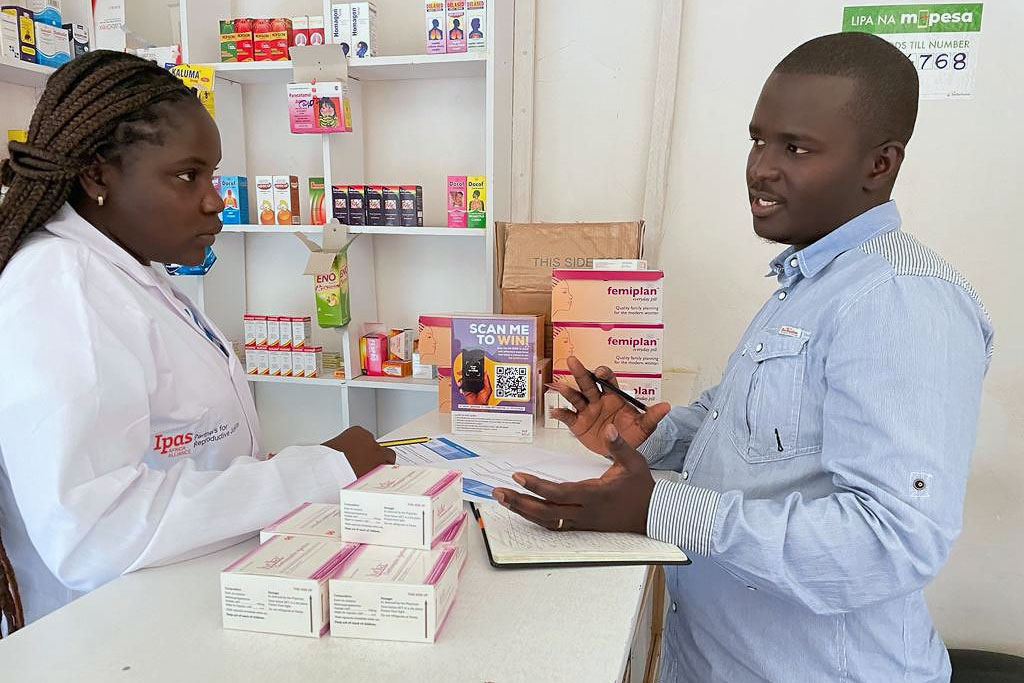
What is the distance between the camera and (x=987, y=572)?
2.56 metres

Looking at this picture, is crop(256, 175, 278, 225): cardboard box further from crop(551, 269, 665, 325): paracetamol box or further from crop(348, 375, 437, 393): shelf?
crop(551, 269, 665, 325): paracetamol box

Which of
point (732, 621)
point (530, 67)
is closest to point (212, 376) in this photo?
point (732, 621)

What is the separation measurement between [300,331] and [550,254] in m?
1.16

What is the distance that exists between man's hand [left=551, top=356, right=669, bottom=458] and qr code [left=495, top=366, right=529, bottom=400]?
0.75 ft

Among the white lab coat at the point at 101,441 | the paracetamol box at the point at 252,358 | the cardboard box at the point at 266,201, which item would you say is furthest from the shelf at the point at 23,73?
the white lab coat at the point at 101,441

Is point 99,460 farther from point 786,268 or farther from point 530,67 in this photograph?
point 530,67

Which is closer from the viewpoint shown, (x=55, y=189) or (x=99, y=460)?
(x=99, y=460)

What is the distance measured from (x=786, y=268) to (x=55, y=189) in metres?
1.23

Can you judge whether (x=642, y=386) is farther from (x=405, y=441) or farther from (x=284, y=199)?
(x=284, y=199)

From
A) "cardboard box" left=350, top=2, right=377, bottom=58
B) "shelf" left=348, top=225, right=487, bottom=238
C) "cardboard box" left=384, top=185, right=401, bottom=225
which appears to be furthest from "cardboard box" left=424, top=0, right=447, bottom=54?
"shelf" left=348, top=225, right=487, bottom=238

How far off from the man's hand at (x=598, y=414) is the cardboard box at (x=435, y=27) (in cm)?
149

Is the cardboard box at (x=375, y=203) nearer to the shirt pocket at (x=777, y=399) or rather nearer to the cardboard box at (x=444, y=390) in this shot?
the cardboard box at (x=444, y=390)

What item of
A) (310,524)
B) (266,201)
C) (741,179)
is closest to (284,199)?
(266,201)

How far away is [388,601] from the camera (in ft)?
2.88
